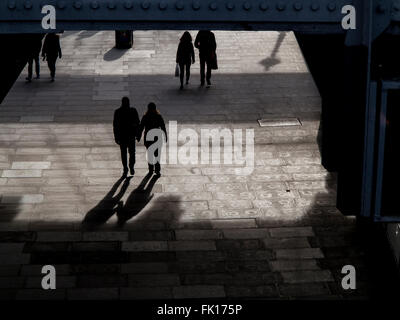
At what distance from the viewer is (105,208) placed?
12.7 metres

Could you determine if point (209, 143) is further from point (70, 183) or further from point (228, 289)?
point (228, 289)

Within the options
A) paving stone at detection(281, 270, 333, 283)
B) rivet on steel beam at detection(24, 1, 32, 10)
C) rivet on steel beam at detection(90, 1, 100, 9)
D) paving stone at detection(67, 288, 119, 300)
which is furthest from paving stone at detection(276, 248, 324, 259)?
rivet on steel beam at detection(24, 1, 32, 10)

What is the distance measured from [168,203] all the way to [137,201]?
0.49m

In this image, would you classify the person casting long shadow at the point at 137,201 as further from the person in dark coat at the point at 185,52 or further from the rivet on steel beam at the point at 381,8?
the rivet on steel beam at the point at 381,8

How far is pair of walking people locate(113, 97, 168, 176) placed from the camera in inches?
535

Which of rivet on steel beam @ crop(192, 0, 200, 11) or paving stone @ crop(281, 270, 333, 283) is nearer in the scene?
rivet on steel beam @ crop(192, 0, 200, 11)

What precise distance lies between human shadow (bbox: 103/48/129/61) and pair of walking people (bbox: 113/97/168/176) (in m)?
7.76

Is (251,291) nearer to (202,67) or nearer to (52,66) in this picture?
(202,67)

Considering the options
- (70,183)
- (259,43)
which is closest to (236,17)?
(70,183)

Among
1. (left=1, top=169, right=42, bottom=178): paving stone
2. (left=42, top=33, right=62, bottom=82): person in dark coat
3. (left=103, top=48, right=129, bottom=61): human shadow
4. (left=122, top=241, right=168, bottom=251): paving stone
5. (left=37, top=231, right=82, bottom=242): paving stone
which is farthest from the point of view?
(left=103, top=48, right=129, bottom=61): human shadow

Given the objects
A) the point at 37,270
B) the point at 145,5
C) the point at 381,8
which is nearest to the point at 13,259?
the point at 37,270

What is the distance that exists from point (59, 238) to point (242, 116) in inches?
245

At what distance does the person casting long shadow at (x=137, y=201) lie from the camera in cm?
1245

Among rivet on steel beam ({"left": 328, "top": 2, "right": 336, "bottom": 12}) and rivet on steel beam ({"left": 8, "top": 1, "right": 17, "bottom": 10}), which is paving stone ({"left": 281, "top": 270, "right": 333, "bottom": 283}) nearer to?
rivet on steel beam ({"left": 328, "top": 2, "right": 336, "bottom": 12})
